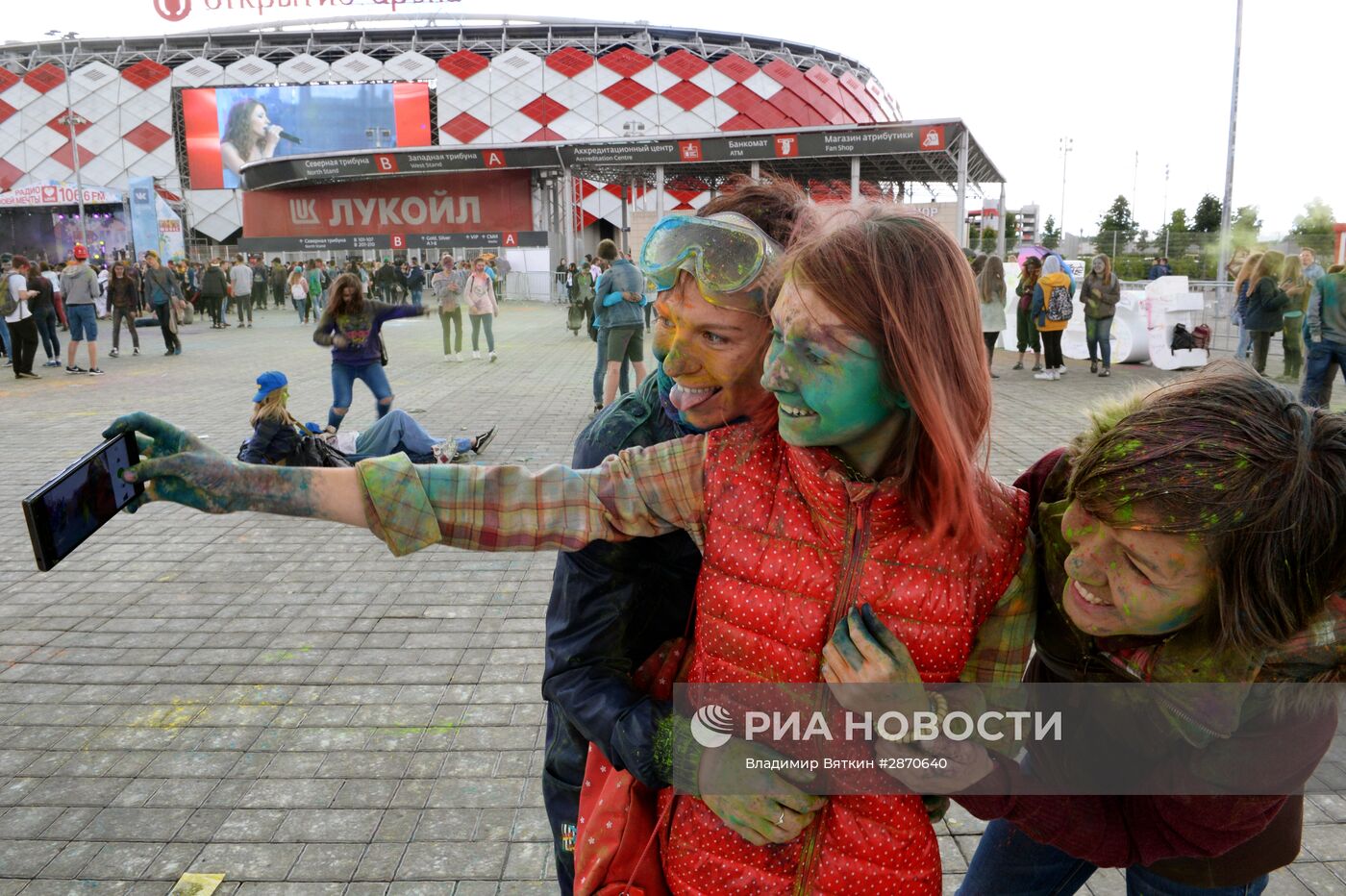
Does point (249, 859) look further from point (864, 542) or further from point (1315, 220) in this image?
point (1315, 220)

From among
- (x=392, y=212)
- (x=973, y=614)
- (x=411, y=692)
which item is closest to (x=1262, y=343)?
(x=411, y=692)

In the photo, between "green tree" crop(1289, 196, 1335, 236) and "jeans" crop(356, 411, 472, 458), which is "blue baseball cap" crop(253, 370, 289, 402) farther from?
"green tree" crop(1289, 196, 1335, 236)

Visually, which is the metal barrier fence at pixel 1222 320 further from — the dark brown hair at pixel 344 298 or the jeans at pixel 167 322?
the jeans at pixel 167 322

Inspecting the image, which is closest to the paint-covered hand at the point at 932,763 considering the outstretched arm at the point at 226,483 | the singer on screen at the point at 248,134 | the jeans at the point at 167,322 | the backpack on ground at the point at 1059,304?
the outstretched arm at the point at 226,483

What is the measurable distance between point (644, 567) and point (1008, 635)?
1.98 ft

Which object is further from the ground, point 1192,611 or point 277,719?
point 1192,611

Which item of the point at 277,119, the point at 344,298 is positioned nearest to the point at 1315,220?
the point at 344,298

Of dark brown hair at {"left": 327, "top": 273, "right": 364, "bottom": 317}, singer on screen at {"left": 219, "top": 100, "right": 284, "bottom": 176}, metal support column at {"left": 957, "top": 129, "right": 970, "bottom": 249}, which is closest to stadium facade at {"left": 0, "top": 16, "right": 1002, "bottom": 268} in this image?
singer on screen at {"left": 219, "top": 100, "right": 284, "bottom": 176}

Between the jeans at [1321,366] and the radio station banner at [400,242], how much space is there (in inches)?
1164

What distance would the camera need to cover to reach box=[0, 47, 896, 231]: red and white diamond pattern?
50281 mm

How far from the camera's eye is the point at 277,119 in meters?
48.8

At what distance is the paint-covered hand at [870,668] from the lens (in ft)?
4.01

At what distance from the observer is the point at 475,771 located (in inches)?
132

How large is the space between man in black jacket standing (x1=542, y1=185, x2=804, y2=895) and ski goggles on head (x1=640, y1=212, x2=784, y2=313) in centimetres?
1
